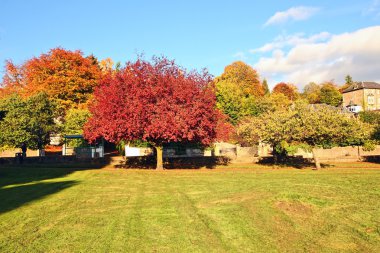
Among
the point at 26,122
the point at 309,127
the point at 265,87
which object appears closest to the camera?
the point at 309,127

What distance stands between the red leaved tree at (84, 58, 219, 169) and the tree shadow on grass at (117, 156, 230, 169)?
289 inches

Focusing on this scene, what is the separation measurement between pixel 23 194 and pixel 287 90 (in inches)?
3815

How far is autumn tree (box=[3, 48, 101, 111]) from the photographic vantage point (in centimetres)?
5025

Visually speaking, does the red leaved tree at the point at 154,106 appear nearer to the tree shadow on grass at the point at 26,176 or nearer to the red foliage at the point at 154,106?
the red foliage at the point at 154,106

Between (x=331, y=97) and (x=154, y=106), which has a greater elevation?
(x=331, y=97)

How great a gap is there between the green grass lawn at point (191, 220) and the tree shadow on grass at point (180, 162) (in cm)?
1734

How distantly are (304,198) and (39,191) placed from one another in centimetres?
1250

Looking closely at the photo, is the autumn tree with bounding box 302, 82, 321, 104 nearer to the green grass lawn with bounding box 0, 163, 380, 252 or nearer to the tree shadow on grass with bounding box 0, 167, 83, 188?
the green grass lawn with bounding box 0, 163, 380, 252

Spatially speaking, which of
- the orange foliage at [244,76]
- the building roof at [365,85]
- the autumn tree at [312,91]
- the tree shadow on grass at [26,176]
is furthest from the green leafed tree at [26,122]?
the autumn tree at [312,91]

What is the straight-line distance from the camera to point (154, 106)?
2555cm

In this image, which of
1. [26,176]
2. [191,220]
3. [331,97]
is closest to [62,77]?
[26,176]

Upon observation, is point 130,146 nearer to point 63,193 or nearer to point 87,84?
point 87,84

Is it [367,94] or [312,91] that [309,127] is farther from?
[312,91]

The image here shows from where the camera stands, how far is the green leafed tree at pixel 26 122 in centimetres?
3164
